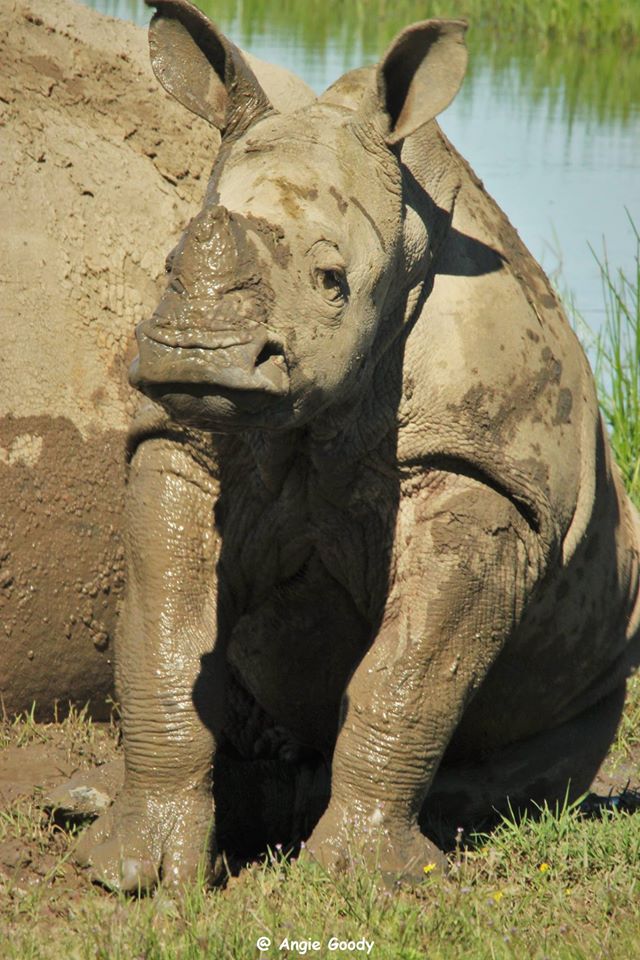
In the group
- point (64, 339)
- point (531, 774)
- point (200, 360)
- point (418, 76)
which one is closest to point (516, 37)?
point (64, 339)

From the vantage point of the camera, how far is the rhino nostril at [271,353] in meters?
3.99

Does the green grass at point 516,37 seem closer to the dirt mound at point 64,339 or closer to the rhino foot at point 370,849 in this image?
the dirt mound at point 64,339

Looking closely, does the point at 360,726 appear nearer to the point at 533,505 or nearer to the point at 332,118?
the point at 533,505

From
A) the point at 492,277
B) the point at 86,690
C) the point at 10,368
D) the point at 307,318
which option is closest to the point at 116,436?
the point at 10,368

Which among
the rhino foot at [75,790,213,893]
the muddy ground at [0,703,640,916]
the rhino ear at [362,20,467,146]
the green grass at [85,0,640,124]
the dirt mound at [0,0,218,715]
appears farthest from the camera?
the green grass at [85,0,640,124]

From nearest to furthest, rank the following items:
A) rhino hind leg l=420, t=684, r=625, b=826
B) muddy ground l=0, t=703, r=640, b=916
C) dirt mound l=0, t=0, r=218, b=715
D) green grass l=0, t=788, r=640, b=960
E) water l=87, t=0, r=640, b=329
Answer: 1. green grass l=0, t=788, r=640, b=960
2. muddy ground l=0, t=703, r=640, b=916
3. rhino hind leg l=420, t=684, r=625, b=826
4. dirt mound l=0, t=0, r=218, b=715
5. water l=87, t=0, r=640, b=329

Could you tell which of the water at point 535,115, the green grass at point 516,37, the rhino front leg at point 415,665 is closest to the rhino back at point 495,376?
the rhino front leg at point 415,665

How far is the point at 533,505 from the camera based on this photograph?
16.1ft

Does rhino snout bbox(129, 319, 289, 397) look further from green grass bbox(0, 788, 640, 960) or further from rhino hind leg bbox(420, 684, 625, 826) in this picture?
rhino hind leg bbox(420, 684, 625, 826)

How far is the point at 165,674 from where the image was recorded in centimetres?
486

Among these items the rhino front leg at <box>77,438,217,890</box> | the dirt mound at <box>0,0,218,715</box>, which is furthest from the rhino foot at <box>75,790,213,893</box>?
the dirt mound at <box>0,0,218,715</box>

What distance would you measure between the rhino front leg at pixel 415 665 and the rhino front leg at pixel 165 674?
364 mm

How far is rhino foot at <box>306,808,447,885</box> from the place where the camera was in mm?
4746

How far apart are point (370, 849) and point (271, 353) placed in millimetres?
1484
